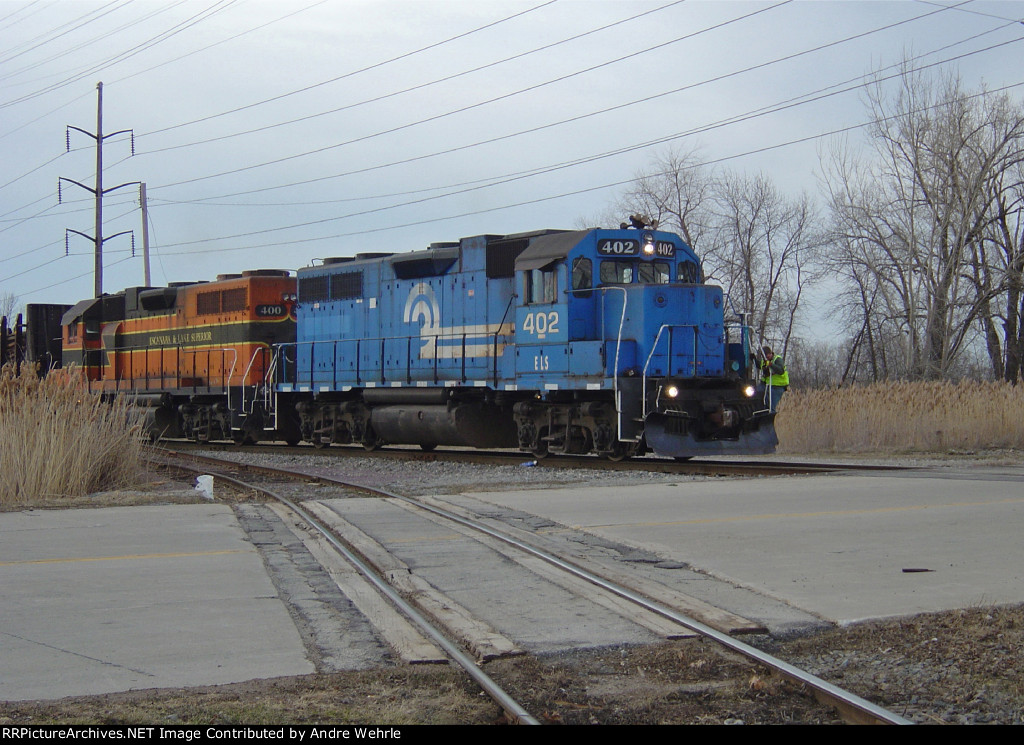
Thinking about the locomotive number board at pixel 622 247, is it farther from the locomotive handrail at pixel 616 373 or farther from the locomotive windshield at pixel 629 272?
the locomotive handrail at pixel 616 373

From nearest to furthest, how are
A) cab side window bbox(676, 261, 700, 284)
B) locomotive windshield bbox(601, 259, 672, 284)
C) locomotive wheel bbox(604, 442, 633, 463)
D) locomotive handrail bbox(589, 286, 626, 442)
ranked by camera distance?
locomotive handrail bbox(589, 286, 626, 442)
locomotive wheel bbox(604, 442, 633, 463)
locomotive windshield bbox(601, 259, 672, 284)
cab side window bbox(676, 261, 700, 284)

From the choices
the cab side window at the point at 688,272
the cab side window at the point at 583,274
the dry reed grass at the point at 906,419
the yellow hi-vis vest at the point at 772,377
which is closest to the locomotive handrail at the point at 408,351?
the cab side window at the point at 583,274

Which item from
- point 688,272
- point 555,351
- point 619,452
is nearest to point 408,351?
point 555,351

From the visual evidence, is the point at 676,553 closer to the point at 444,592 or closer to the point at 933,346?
the point at 444,592

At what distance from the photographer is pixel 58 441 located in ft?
37.8

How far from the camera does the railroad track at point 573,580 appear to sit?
389 centimetres

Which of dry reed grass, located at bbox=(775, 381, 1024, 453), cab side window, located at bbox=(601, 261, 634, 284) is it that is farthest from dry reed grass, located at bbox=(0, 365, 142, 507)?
dry reed grass, located at bbox=(775, 381, 1024, 453)

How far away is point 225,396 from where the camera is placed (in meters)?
22.5

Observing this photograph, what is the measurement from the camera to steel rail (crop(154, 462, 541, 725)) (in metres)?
3.88

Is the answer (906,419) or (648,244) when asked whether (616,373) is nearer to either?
(648,244)

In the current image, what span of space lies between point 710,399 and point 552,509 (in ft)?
17.9

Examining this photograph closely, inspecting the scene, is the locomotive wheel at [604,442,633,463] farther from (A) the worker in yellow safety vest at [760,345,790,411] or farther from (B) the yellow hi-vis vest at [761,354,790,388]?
(B) the yellow hi-vis vest at [761,354,790,388]

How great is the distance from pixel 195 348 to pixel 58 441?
1200cm
